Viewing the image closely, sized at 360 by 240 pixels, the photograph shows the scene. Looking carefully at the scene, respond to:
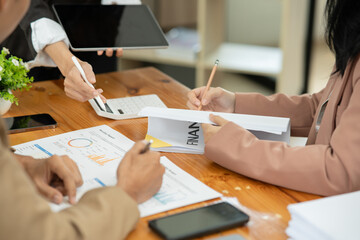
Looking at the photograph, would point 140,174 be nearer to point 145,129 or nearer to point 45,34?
point 145,129

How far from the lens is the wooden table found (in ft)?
3.03

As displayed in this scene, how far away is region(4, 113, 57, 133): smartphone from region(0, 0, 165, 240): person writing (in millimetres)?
296

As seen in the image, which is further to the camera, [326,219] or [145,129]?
[145,129]

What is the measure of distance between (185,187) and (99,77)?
0.94m

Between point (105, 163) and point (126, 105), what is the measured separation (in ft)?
1.54

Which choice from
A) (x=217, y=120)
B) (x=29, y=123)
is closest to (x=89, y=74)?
(x=29, y=123)

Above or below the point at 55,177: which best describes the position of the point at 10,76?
above

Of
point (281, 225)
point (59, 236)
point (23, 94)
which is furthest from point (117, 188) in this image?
point (23, 94)

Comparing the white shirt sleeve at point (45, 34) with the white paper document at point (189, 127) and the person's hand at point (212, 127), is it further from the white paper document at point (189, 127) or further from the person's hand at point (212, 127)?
the person's hand at point (212, 127)

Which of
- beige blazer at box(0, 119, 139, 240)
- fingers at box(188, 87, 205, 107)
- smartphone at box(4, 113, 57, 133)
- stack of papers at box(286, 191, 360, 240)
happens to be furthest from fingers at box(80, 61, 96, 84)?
stack of papers at box(286, 191, 360, 240)

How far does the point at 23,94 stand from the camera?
5.46ft

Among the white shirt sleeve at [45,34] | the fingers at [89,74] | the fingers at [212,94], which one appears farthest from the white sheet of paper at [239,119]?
the white shirt sleeve at [45,34]

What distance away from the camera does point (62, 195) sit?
3.17ft

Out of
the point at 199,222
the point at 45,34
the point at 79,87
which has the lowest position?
the point at 199,222
